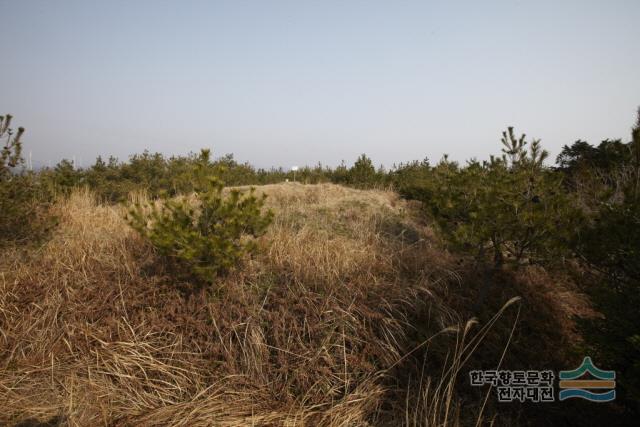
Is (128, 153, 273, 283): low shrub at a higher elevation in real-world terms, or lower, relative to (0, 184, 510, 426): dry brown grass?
higher

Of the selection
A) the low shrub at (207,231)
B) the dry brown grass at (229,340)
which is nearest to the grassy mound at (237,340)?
the dry brown grass at (229,340)

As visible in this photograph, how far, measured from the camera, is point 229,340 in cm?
289

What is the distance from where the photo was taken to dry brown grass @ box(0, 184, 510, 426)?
2.43m

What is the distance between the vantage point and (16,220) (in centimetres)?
400

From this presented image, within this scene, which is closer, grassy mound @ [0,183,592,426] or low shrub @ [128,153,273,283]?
grassy mound @ [0,183,592,426]

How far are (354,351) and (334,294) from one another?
2.08 ft

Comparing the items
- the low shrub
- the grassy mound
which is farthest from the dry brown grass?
the low shrub

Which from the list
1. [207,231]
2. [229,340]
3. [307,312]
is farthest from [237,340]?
[207,231]

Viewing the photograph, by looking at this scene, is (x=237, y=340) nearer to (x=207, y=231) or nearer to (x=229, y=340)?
(x=229, y=340)

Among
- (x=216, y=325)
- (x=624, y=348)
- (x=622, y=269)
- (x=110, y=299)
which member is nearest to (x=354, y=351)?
(x=216, y=325)

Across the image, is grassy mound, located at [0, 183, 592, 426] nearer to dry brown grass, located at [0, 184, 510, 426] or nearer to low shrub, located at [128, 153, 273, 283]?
dry brown grass, located at [0, 184, 510, 426]

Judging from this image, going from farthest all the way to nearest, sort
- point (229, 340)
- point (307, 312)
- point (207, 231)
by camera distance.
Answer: point (207, 231), point (307, 312), point (229, 340)

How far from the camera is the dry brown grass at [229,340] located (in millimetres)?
2434

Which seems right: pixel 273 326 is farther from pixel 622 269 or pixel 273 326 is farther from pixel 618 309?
pixel 622 269
